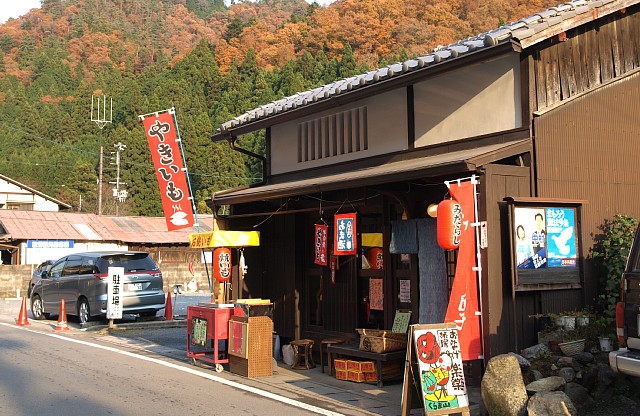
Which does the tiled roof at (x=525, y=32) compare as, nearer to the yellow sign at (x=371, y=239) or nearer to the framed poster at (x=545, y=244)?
the framed poster at (x=545, y=244)

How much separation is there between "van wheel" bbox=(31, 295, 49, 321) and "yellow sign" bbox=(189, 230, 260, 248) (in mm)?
9886

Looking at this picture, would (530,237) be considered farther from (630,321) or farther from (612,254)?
(630,321)

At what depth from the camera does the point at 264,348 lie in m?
10.9

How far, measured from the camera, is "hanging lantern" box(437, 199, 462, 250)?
8.55 m

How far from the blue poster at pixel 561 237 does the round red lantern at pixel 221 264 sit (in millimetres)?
6936

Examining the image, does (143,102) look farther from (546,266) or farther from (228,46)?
(546,266)

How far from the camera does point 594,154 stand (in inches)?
393

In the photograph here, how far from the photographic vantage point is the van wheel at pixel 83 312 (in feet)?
60.0

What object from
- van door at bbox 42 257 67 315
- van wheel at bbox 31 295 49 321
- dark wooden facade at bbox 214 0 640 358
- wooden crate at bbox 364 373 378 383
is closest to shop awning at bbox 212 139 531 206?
dark wooden facade at bbox 214 0 640 358

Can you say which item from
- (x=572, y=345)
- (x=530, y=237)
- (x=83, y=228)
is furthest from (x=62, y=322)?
(x=83, y=228)

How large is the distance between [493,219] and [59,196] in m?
61.6

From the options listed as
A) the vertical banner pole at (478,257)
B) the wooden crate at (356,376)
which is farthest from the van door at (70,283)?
the vertical banner pole at (478,257)

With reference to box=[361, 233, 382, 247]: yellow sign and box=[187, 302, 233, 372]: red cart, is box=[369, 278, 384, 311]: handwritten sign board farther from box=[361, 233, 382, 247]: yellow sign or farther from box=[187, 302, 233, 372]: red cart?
box=[187, 302, 233, 372]: red cart

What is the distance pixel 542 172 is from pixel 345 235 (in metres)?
3.67
